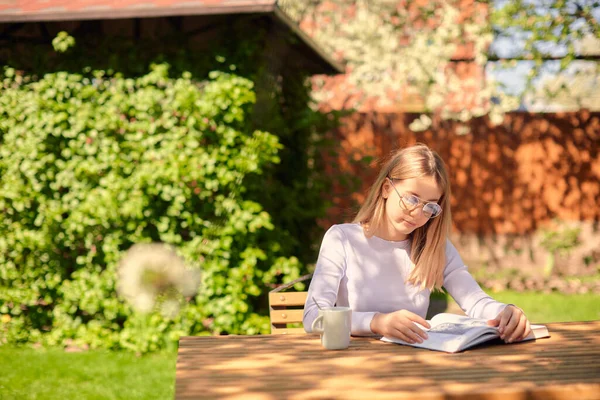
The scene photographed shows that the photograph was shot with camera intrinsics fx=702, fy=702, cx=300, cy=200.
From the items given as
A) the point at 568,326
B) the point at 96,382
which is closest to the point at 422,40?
the point at 96,382

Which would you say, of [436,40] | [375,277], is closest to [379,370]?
[375,277]

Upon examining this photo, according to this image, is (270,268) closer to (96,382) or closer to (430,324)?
(96,382)

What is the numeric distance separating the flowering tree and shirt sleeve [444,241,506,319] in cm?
689

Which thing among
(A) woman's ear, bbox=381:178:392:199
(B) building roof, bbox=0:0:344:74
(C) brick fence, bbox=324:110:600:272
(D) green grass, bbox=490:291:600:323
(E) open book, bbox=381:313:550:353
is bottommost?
(D) green grass, bbox=490:291:600:323

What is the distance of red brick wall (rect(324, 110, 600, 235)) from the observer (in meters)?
10.5

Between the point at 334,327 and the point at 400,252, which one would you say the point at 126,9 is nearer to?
the point at 400,252

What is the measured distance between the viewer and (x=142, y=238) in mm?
5867

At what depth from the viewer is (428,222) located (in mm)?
2951

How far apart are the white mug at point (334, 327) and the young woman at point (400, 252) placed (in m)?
0.37

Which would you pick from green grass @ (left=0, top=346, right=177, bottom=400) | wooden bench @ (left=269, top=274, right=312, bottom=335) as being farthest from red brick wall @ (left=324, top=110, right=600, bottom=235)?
wooden bench @ (left=269, top=274, right=312, bottom=335)

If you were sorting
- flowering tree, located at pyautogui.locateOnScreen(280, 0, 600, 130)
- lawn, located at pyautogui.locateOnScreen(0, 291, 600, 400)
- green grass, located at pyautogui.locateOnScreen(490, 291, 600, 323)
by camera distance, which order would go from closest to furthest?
lawn, located at pyautogui.locateOnScreen(0, 291, 600, 400) < green grass, located at pyautogui.locateOnScreen(490, 291, 600, 323) < flowering tree, located at pyautogui.locateOnScreen(280, 0, 600, 130)

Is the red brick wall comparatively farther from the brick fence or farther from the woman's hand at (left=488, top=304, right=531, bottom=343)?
the woman's hand at (left=488, top=304, right=531, bottom=343)

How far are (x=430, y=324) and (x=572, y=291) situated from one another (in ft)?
22.8

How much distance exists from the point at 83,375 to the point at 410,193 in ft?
10.9
